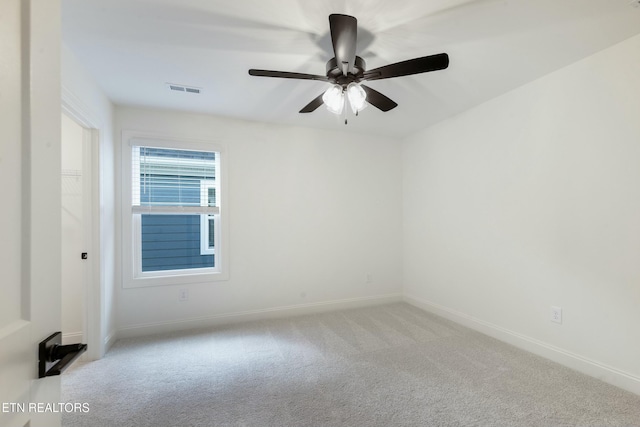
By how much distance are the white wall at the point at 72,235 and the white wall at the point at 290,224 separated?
1.19ft

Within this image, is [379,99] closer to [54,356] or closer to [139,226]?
[54,356]

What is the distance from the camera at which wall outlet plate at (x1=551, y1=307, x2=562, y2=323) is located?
2342mm

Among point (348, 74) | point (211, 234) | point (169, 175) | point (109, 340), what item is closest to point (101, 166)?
point (169, 175)

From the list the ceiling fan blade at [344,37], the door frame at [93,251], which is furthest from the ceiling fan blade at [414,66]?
the door frame at [93,251]

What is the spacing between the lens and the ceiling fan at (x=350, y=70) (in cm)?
144

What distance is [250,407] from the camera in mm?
1841

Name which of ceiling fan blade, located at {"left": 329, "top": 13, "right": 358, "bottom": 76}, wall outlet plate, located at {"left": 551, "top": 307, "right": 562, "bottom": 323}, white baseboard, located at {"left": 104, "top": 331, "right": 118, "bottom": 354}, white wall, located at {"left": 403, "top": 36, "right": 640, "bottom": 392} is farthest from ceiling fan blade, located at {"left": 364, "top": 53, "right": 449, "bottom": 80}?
white baseboard, located at {"left": 104, "top": 331, "right": 118, "bottom": 354}

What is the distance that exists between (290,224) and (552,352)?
282 centimetres

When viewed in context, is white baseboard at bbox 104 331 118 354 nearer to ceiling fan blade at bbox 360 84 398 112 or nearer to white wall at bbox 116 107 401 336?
white wall at bbox 116 107 401 336

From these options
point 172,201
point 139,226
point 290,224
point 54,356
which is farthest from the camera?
point 290,224

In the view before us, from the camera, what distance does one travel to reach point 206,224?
3.40 meters

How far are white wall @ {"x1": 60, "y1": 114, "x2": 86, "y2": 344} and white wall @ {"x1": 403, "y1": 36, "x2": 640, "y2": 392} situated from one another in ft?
12.7

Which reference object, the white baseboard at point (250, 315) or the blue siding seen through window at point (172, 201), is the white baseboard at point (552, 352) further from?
the blue siding seen through window at point (172, 201)

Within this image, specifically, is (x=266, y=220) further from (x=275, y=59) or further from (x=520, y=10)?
(x=520, y=10)
